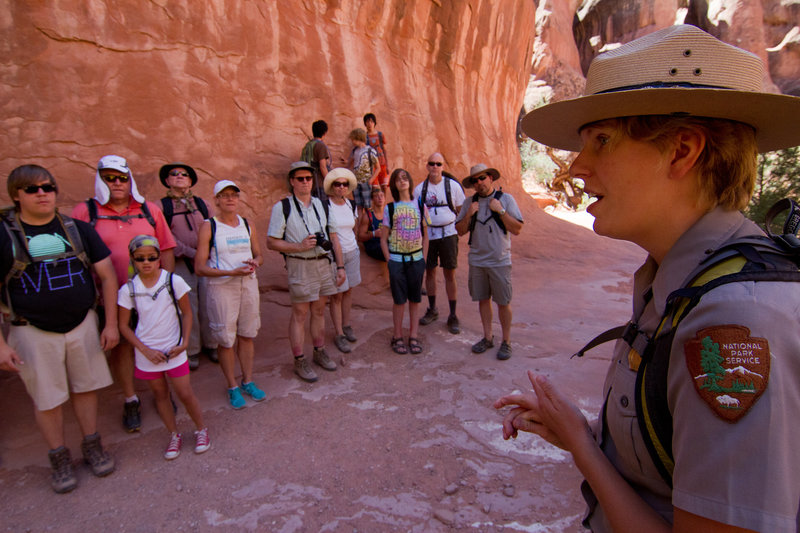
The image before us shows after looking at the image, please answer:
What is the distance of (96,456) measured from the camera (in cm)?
302

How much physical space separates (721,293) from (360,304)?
553cm

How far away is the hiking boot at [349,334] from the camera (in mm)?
5156

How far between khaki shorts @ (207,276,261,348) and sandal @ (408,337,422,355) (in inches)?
70.3

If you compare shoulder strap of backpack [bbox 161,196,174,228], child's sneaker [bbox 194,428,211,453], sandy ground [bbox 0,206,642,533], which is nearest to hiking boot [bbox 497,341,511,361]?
sandy ground [bbox 0,206,642,533]

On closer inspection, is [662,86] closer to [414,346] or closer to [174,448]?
[174,448]

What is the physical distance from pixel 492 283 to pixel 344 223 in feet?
5.77

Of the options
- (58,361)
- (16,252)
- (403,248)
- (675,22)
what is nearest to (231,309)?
(58,361)

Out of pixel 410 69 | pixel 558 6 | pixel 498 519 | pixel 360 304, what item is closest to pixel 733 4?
pixel 558 6

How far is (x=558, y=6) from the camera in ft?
77.0

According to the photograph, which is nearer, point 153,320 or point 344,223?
point 153,320

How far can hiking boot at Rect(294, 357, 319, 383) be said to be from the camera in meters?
4.25

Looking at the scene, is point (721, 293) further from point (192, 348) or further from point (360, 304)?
point (360, 304)

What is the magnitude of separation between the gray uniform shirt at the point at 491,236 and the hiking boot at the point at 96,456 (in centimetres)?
366

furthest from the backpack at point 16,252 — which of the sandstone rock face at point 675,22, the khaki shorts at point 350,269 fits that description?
the sandstone rock face at point 675,22
